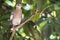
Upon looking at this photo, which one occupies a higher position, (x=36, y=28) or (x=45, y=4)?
(x=45, y=4)

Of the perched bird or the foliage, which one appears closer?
the foliage

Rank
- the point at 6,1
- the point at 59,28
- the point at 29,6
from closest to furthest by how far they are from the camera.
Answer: the point at 59,28
the point at 29,6
the point at 6,1

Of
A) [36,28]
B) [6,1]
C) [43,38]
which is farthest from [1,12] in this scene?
[43,38]

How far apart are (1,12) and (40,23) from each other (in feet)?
1.03

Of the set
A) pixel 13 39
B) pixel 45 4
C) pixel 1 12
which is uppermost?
pixel 45 4

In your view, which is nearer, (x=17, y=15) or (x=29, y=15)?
(x=29, y=15)

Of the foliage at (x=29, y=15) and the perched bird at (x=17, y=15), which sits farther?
the perched bird at (x=17, y=15)

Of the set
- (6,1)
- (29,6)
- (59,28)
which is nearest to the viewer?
(59,28)

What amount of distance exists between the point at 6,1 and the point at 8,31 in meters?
0.20

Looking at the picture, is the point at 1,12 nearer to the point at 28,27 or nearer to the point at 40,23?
the point at 28,27

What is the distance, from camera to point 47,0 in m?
0.93

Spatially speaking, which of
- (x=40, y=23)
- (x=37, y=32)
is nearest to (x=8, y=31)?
(x=37, y=32)

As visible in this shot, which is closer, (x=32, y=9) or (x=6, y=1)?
(x=32, y=9)

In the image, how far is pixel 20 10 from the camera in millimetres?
1118
